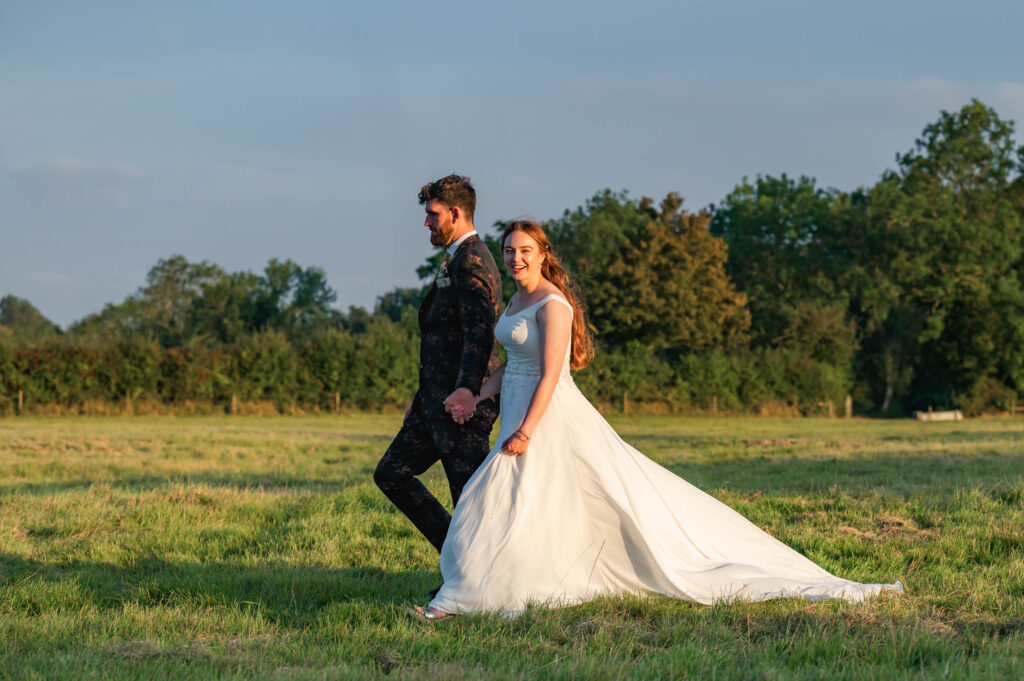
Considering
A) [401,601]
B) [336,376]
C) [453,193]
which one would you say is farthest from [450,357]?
[336,376]

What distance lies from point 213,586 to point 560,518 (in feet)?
6.79

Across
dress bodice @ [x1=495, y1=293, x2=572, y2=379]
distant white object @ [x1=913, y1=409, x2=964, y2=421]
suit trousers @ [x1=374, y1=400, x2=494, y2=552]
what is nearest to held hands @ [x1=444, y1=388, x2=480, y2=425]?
suit trousers @ [x1=374, y1=400, x2=494, y2=552]

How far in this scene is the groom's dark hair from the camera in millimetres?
5059

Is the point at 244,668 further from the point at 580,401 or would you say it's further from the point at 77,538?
the point at 77,538

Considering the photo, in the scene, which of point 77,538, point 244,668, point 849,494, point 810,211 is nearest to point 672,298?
point 810,211

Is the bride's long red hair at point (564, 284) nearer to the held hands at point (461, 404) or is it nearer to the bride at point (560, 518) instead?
the bride at point (560, 518)

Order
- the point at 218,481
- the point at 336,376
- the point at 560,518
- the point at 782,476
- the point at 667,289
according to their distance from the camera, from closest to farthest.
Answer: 1. the point at 560,518
2. the point at 782,476
3. the point at 218,481
4. the point at 336,376
5. the point at 667,289

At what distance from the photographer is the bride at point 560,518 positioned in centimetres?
452

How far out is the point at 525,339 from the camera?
16.0 ft

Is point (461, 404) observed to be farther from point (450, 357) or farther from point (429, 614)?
point (429, 614)

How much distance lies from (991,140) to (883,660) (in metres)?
52.5

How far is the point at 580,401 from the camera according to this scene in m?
4.90

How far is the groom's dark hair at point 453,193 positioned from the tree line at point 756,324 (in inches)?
1255

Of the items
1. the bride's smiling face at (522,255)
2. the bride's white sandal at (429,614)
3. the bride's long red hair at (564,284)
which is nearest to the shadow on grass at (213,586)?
the bride's white sandal at (429,614)
